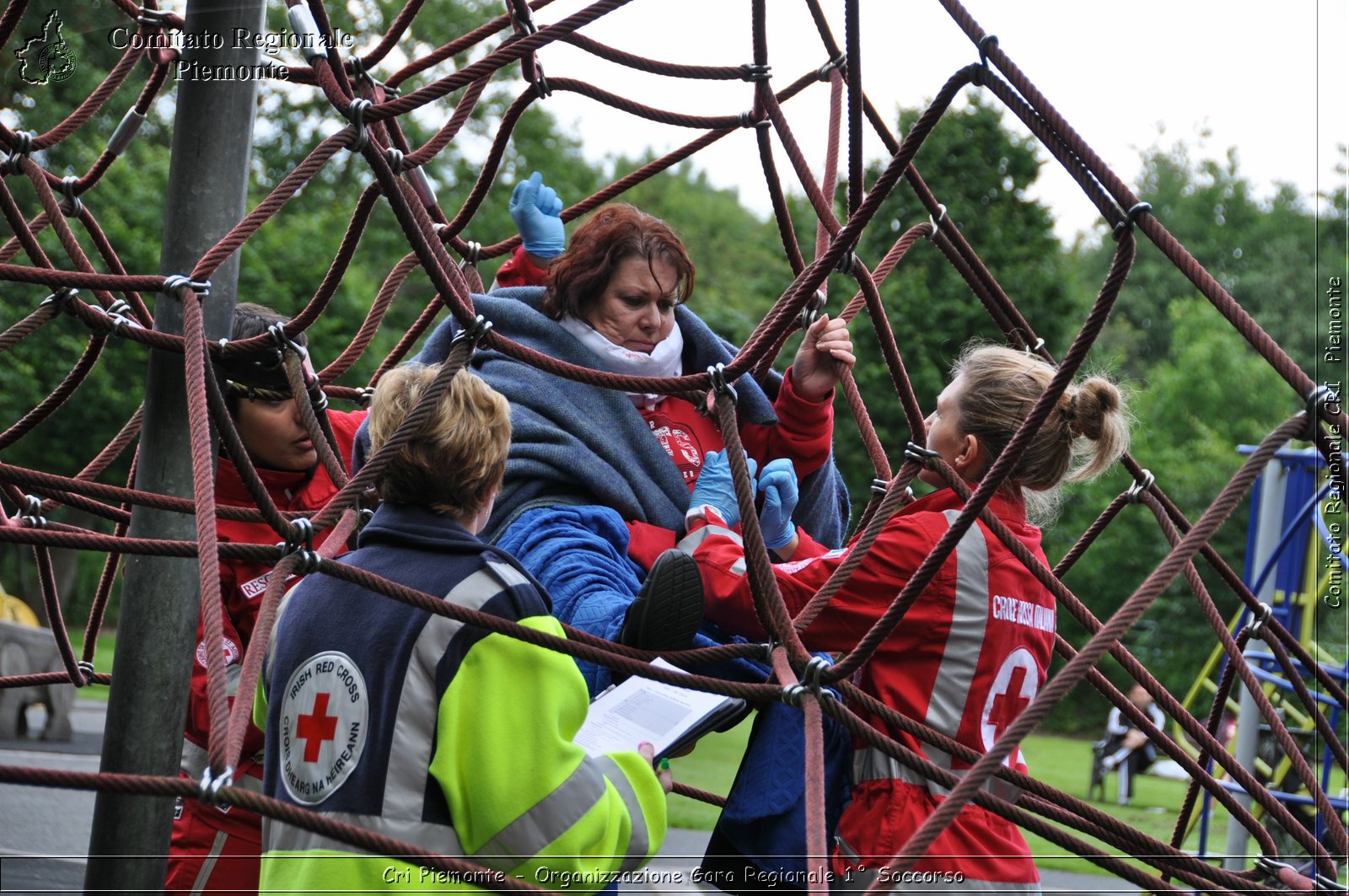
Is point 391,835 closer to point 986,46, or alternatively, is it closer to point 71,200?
point 986,46

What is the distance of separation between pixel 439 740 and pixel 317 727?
153 mm

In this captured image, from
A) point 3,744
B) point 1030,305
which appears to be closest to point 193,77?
point 3,744

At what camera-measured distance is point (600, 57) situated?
2.85 meters

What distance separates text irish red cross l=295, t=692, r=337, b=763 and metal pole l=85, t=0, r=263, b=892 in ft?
1.60

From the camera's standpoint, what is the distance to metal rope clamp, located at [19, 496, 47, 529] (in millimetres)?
2498

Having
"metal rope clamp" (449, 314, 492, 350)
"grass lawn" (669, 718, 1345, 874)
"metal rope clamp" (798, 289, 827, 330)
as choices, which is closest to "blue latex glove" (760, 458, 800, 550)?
"metal rope clamp" (798, 289, 827, 330)

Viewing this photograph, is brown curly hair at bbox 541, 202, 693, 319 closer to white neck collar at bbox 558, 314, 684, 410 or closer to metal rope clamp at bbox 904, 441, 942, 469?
white neck collar at bbox 558, 314, 684, 410

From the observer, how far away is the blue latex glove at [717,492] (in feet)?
6.79

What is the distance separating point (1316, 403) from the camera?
58.4 inches

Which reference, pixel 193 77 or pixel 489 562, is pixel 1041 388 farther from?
pixel 193 77

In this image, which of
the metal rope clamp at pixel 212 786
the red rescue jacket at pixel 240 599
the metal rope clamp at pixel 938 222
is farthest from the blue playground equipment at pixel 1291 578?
the metal rope clamp at pixel 212 786

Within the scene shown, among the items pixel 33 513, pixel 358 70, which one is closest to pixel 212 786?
pixel 33 513

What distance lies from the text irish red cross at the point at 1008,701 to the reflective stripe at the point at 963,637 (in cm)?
5

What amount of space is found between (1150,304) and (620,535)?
23597 millimetres
